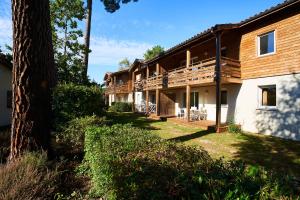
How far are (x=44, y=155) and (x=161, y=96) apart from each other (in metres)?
19.0

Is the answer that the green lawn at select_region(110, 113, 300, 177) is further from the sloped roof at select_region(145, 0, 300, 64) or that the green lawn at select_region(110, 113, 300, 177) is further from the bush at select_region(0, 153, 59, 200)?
the sloped roof at select_region(145, 0, 300, 64)

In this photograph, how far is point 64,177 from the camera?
235 inches

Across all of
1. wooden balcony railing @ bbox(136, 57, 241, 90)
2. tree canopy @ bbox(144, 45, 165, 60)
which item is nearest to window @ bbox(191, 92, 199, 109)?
wooden balcony railing @ bbox(136, 57, 241, 90)

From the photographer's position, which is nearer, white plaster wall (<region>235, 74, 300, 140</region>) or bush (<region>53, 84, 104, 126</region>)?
bush (<region>53, 84, 104, 126</region>)

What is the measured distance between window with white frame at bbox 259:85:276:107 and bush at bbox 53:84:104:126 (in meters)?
9.53

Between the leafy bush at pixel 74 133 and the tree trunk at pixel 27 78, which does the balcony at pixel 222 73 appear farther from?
the tree trunk at pixel 27 78

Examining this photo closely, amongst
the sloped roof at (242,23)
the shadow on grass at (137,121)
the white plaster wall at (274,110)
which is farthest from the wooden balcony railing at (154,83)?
the white plaster wall at (274,110)

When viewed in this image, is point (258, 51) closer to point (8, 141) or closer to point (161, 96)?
point (161, 96)

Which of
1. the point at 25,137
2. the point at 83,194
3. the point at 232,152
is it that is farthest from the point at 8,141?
the point at 232,152

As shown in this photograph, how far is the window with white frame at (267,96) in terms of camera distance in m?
13.2

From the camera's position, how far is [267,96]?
1361 cm

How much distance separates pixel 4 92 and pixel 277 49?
54.7 ft

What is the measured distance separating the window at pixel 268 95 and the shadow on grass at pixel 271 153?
2102 millimetres

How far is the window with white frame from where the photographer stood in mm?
13188
